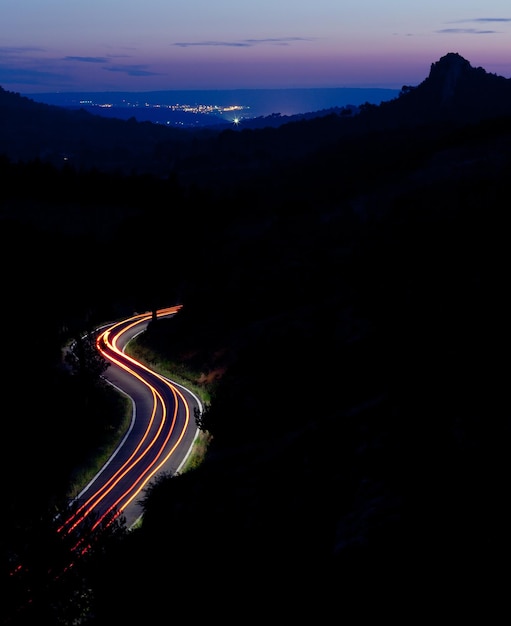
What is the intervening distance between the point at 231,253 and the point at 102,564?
5135cm

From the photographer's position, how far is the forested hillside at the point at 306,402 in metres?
16.7

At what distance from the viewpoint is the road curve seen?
33438 millimetres

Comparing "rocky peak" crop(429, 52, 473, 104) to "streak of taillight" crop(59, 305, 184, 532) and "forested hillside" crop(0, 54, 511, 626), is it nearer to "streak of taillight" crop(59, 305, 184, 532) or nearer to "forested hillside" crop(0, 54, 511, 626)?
"forested hillside" crop(0, 54, 511, 626)

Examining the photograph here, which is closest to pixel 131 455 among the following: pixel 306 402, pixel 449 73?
pixel 306 402

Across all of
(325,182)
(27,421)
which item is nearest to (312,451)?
(27,421)

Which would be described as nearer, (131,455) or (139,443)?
(131,455)

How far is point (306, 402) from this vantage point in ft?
101

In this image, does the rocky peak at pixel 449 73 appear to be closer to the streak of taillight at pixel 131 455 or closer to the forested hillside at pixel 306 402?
the forested hillside at pixel 306 402

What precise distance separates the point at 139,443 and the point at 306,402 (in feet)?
52.3

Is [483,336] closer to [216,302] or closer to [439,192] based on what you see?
[216,302]

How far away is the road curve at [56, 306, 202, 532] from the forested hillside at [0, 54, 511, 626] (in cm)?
239

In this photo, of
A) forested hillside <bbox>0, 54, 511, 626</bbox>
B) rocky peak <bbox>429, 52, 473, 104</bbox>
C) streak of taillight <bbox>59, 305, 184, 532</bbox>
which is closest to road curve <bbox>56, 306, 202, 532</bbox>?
streak of taillight <bbox>59, 305, 184, 532</bbox>

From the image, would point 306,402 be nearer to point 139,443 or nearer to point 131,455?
point 131,455

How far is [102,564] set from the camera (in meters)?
22.2
